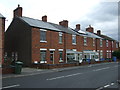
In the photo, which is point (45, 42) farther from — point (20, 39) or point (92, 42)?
point (92, 42)

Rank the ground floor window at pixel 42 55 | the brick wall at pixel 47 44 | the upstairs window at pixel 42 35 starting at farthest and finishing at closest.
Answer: the upstairs window at pixel 42 35 < the ground floor window at pixel 42 55 < the brick wall at pixel 47 44

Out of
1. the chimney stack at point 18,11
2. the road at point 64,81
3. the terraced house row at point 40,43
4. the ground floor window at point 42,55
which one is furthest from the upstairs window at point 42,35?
the road at point 64,81

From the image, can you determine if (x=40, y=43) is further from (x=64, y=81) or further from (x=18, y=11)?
(x=64, y=81)

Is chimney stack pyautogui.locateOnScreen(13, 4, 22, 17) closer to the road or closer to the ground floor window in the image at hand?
the ground floor window

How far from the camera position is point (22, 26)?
27.1 metres

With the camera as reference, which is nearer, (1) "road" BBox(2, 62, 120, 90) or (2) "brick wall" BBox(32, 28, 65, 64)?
(1) "road" BBox(2, 62, 120, 90)

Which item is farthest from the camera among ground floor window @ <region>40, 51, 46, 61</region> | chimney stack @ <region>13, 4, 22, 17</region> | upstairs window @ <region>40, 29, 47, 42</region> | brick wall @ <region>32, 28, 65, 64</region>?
chimney stack @ <region>13, 4, 22, 17</region>

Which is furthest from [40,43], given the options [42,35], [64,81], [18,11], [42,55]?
[64,81]

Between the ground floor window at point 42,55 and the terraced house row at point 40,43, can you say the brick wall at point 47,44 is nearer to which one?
the terraced house row at point 40,43

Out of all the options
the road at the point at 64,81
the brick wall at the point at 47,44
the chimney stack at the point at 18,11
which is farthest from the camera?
the chimney stack at the point at 18,11

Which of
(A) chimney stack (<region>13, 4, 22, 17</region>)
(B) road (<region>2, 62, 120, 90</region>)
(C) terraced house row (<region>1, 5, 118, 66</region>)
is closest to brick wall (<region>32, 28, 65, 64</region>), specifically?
(C) terraced house row (<region>1, 5, 118, 66</region>)

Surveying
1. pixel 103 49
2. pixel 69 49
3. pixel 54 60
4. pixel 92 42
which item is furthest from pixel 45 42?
pixel 103 49

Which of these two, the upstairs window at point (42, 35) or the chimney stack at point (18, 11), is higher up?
the chimney stack at point (18, 11)

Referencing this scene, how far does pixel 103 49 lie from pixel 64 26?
14.8 metres
